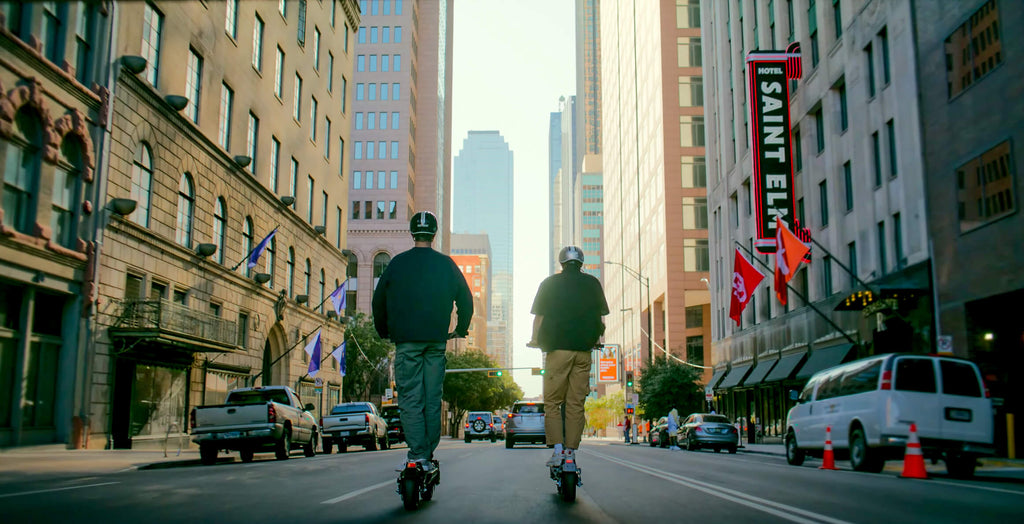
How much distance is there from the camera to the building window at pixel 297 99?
41.9 meters

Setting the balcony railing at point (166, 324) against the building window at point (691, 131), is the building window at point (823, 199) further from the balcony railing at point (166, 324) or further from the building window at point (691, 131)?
the building window at point (691, 131)

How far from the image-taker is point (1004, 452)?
68.6 ft

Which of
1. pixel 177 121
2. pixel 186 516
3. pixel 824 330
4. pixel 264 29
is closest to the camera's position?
pixel 186 516

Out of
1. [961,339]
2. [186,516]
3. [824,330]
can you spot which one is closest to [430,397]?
[186,516]

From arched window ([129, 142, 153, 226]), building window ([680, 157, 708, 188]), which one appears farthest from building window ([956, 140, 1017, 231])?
building window ([680, 157, 708, 188])

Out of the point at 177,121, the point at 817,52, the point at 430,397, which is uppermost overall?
the point at 817,52

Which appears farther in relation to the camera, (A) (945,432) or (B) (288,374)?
(B) (288,374)

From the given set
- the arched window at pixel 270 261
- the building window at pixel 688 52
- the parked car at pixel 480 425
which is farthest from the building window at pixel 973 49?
the building window at pixel 688 52

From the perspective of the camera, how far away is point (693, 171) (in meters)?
71.2

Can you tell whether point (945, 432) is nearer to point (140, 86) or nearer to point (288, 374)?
point (140, 86)

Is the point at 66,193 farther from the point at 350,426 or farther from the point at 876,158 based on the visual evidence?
the point at 876,158

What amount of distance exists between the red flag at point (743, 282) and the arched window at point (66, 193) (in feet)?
77.9

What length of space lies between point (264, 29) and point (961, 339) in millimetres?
29913

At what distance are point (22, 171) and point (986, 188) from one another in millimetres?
23598
